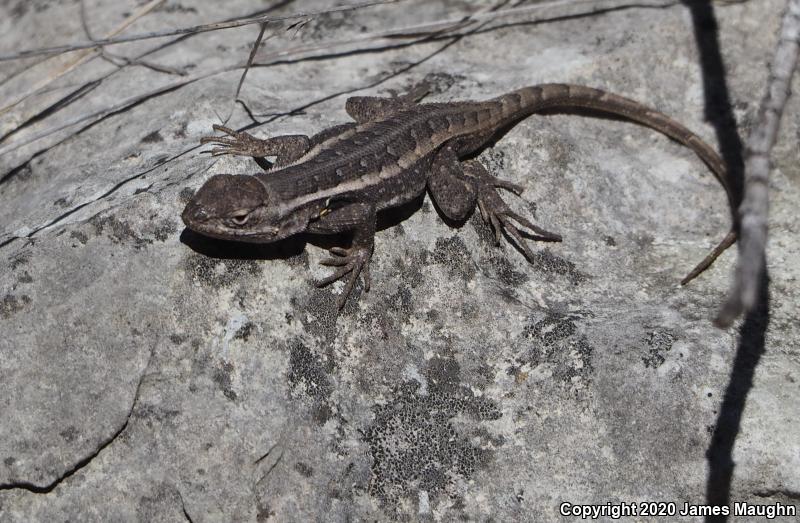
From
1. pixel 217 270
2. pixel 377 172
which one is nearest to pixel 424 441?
pixel 217 270

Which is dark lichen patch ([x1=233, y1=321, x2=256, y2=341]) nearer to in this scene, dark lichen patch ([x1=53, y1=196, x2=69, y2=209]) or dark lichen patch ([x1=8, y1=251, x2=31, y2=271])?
dark lichen patch ([x1=8, y1=251, x2=31, y2=271])

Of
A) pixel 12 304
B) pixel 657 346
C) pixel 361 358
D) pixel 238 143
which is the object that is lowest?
pixel 657 346

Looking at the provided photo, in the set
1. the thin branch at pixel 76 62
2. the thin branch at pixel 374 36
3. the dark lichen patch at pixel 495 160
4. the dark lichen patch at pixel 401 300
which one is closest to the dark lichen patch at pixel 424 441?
the dark lichen patch at pixel 401 300

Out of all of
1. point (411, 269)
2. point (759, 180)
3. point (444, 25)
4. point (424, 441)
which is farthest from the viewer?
point (444, 25)

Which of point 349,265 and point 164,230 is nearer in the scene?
point 164,230

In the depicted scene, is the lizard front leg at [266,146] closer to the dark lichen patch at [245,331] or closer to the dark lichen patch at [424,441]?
the dark lichen patch at [245,331]

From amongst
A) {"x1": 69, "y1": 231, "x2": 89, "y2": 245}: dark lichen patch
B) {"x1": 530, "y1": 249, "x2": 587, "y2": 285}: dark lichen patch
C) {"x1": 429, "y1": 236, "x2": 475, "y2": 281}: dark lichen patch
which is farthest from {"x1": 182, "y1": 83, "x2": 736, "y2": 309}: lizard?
{"x1": 69, "y1": 231, "x2": 89, "y2": 245}: dark lichen patch

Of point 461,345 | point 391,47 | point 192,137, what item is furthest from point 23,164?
point 461,345

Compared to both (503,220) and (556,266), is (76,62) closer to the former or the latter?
(503,220)
